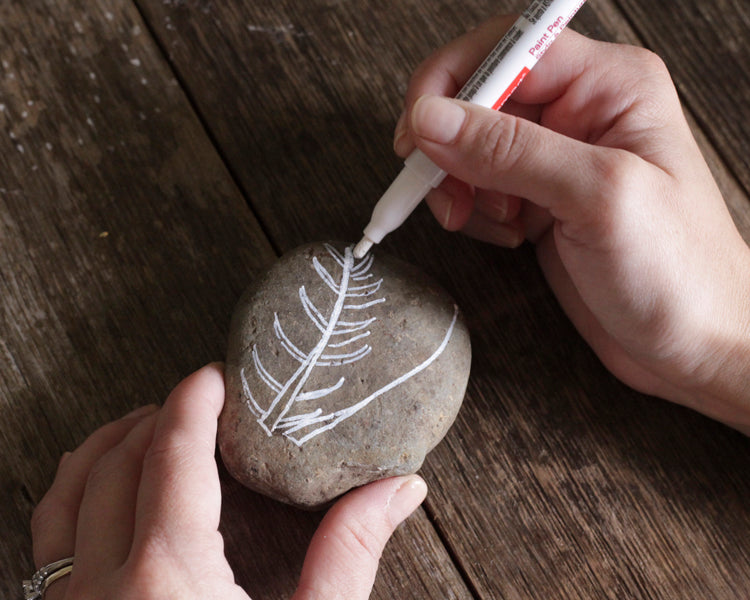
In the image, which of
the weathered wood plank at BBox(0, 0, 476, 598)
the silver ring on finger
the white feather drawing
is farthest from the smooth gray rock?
the silver ring on finger

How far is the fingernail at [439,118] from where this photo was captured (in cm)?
66

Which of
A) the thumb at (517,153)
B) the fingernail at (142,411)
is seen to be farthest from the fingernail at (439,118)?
the fingernail at (142,411)

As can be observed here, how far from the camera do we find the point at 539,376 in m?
0.83

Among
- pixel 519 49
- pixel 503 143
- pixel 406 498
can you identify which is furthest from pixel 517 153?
pixel 406 498

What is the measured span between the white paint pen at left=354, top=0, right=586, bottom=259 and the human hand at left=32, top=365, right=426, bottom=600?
28 centimetres

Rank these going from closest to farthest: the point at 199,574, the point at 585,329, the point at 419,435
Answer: the point at 199,574 < the point at 419,435 < the point at 585,329

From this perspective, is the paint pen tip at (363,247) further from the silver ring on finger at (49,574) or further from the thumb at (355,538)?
the silver ring on finger at (49,574)

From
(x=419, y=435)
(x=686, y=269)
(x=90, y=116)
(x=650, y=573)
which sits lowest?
(x=650, y=573)

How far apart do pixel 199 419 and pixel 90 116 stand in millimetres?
473

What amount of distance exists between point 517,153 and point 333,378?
31cm

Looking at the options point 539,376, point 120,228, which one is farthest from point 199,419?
point 539,376

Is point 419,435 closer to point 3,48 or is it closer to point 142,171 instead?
point 142,171

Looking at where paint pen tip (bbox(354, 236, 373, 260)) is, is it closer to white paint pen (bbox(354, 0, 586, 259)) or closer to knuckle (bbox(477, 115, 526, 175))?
white paint pen (bbox(354, 0, 586, 259))

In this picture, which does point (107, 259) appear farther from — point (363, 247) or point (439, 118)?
point (439, 118)
